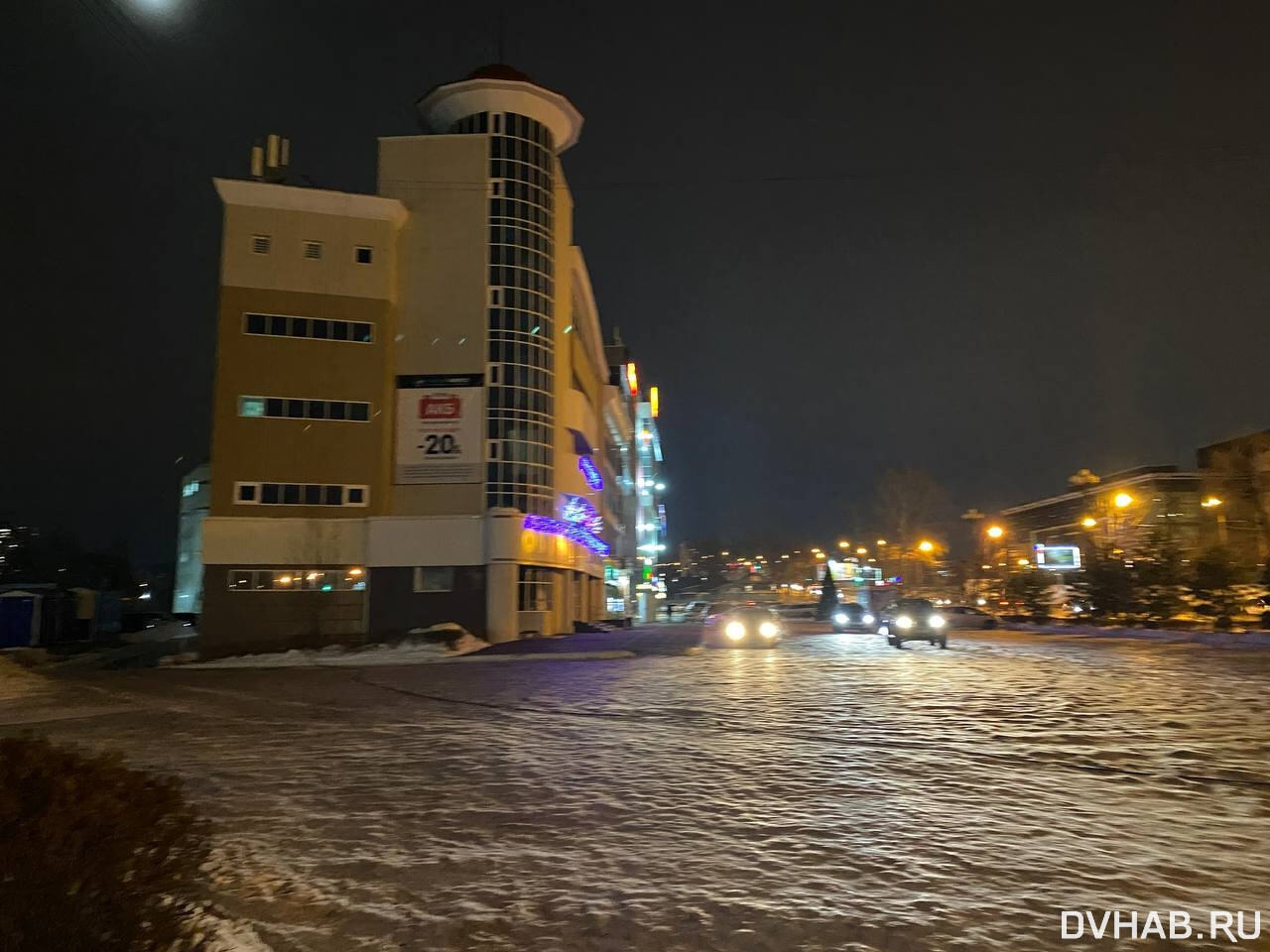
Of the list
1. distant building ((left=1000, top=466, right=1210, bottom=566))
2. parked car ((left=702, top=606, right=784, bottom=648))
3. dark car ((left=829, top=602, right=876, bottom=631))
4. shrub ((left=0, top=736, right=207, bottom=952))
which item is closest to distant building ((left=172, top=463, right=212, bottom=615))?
dark car ((left=829, top=602, right=876, bottom=631))

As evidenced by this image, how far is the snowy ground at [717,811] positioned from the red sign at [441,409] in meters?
27.2

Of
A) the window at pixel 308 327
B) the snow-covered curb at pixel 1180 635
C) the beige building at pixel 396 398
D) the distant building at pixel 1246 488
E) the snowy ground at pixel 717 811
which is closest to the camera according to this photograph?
the snowy ground at pixel 717 811

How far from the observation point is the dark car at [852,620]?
51.5 meters

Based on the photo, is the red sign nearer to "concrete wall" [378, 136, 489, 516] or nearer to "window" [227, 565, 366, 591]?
"concrete wall" [378, 136, 489, 516]

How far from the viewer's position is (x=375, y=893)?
5945 millimetres

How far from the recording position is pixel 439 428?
1746 inches

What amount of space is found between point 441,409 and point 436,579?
8.34 meters

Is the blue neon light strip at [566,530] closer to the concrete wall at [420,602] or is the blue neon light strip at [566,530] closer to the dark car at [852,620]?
the concrete wall at [420,602]

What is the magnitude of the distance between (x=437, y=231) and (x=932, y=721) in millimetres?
38830

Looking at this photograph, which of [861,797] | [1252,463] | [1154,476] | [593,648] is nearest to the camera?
[861,797]

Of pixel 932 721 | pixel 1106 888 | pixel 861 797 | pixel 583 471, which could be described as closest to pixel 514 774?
pixel 861 797

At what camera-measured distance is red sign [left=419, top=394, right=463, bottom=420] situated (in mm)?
44406

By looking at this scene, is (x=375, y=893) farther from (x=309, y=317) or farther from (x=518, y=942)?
(x=309, y=317)

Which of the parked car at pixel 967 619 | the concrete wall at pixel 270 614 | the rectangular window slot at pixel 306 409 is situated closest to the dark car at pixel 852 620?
the parked car at pixel 967 619
